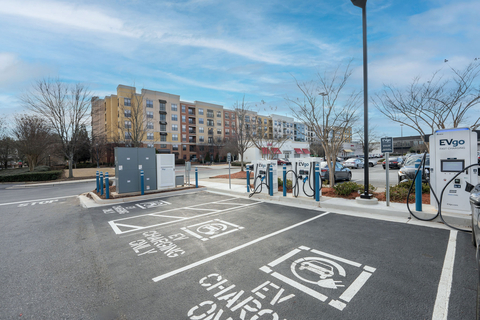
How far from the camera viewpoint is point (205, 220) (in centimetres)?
666

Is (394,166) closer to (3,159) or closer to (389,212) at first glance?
(389,212)

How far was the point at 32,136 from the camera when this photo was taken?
25.4 metres

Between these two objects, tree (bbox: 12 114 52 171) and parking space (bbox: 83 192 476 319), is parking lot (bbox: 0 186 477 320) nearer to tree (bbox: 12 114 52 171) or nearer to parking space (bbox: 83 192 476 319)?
parking space (bbox: 83 192 476 319)

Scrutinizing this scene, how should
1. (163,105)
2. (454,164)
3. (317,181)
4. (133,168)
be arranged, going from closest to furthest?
(454,164)
(317,181)
(133,168)
(163,105)

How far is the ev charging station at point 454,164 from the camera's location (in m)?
5.60

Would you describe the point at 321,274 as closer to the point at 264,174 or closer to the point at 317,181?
the point at 317,181

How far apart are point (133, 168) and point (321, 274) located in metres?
9.89

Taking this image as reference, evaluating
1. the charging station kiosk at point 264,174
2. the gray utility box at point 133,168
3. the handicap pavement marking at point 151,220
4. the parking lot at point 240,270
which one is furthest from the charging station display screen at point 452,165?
the gray utility box at point 133,168

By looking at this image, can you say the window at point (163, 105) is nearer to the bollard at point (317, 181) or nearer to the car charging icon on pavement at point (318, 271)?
the bollard at point (317, 181)

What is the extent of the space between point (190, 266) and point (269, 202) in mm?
5470

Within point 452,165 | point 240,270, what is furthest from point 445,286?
point 452,165

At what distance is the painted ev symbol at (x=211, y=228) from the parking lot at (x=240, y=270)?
3 centimetres

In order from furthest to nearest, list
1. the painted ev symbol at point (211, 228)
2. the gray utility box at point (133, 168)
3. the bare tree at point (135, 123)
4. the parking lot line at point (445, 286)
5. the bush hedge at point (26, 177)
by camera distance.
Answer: the bare tree at point (135, 123)
the bush hedge at point (26, 177)
the gray utility box at point (133, 168)
the painted ev symbol at point (211, 228)
the parking lot line at point (445, 286)

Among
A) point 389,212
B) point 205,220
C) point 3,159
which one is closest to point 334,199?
point 389,212
